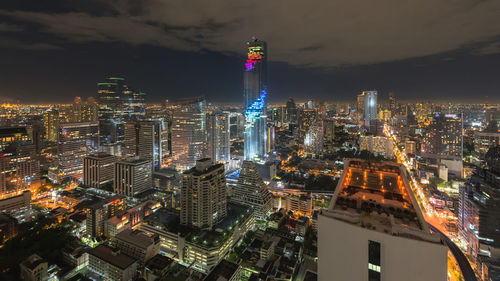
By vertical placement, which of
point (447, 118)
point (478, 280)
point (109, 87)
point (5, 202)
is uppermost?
point (109, 87)

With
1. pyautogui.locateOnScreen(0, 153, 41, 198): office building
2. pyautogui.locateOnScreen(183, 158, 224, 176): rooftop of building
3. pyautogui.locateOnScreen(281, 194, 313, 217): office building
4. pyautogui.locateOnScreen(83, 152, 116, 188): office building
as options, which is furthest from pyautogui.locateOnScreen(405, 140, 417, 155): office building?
pyautogui.locateOnScreen(0, 153, 41, 198): office building

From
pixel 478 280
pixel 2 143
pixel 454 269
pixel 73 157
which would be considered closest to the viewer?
pixel 478 280

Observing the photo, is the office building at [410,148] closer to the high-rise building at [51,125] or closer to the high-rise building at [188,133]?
the high-rise building at [188,133]

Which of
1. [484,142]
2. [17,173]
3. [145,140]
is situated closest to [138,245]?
[17,173]

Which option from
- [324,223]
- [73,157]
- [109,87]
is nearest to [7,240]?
[73,157]

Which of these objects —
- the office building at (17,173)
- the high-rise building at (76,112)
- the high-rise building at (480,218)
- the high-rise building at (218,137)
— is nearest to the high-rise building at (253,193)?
the high-rise building at (480,218)

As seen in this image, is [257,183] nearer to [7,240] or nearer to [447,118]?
[7,240]

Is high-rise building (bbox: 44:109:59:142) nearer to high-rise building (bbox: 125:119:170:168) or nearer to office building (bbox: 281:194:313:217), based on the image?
high-rise building (bbox: 125:119:170:168)
